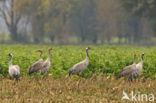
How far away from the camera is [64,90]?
14.4m

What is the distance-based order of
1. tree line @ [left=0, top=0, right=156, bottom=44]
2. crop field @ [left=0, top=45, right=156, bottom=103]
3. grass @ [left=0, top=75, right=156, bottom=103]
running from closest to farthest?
1. grass @ [left=0, top=75, right=156, bottom=103]
2. crop field @ [left=0, top=45, right=156, bottom=103]
3. tree line @ [left=0, top=0, right=156, bottom=44]

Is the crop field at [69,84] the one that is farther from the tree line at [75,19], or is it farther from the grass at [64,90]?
the tree line at [75,19]

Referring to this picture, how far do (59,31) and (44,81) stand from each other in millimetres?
62388

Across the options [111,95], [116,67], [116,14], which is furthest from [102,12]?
[111,95]

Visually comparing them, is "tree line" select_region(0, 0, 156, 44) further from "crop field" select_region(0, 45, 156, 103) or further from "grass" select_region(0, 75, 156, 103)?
"grass" select_region(0, 75, 156, 103)

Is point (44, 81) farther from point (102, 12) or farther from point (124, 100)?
point (102, 12)

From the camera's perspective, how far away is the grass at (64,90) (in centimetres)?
1266

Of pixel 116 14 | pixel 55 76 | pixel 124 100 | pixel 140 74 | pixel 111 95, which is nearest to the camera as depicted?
pixel 124 100

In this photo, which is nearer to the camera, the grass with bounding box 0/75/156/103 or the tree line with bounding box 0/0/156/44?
the grass with bounding box 0/75/156/103

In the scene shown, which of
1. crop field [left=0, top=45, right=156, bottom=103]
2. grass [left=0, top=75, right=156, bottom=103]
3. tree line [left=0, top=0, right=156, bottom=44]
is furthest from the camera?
tree line [left=0, top=0, right=156, bottom=44]

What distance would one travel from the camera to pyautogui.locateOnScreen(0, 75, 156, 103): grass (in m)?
12.7

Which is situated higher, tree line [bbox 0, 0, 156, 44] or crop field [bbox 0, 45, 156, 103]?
tree line [bbox 0, 0, 156, 44]

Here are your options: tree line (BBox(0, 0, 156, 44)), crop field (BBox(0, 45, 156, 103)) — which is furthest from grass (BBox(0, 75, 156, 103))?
tree line (BBox(0, 0, 156, 44))

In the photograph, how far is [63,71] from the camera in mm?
18047
